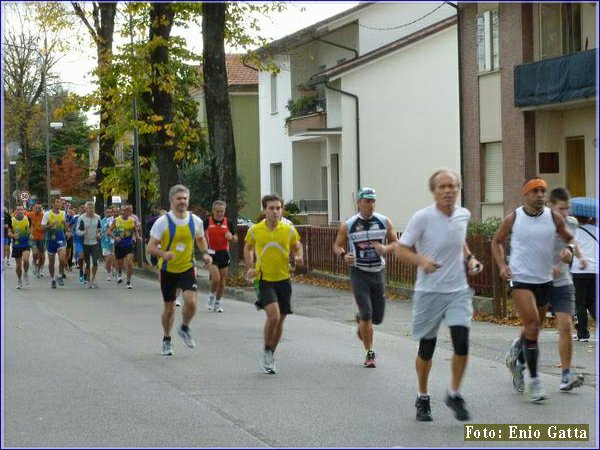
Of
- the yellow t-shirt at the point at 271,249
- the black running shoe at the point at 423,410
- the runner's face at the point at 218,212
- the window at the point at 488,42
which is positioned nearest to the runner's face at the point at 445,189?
the black running shoe at the point at 423,410

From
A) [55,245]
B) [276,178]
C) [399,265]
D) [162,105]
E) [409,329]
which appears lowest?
[409,329]

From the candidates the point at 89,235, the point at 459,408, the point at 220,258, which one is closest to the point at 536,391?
the point at 459,408

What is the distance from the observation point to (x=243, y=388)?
32.9 feet

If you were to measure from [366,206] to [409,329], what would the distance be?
4559 millimetres

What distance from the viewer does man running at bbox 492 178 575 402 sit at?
9.09 metres

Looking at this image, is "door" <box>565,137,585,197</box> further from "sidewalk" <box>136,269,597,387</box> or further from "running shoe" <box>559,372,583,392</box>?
"running shoe" <box>559,372,583,392</box>

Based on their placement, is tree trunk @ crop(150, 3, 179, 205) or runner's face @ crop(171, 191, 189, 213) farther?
tree trunk @ crop(150, 3, 179, 205)

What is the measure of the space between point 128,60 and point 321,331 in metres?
15.4

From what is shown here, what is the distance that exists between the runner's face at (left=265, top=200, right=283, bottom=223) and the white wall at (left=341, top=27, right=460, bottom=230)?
1846 centimetres

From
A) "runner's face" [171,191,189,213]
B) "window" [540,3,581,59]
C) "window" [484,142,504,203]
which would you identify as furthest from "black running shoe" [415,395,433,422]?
"window" [484,142,504,203]

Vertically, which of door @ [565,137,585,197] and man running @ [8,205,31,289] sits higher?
door @ [565,137,585,197]

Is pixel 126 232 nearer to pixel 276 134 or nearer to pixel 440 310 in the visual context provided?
pixel 440 310

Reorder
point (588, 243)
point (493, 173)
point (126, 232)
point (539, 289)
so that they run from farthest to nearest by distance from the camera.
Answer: point (493, 173), point (126, 232), point (588, 243), point (539, 289)

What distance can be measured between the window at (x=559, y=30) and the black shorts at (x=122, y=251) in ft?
32.1
